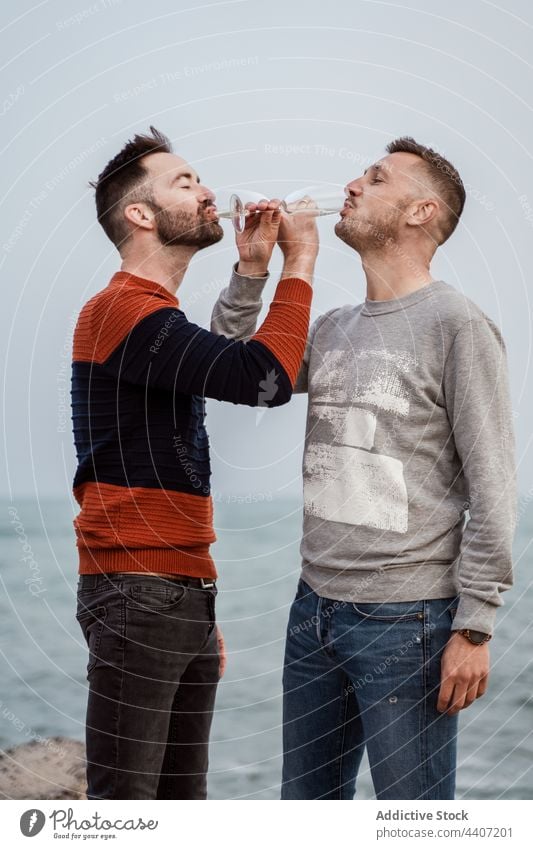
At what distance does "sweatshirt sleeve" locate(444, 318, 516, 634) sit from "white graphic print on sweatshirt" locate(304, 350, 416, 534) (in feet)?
0.42

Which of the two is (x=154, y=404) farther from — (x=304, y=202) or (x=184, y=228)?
(x=304, y=202)

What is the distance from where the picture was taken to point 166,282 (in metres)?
2.51

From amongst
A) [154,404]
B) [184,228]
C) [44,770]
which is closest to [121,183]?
[184,228]

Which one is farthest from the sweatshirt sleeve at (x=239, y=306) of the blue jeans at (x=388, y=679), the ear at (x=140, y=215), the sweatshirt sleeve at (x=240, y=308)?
the blue jeans at (x=388, y=679)

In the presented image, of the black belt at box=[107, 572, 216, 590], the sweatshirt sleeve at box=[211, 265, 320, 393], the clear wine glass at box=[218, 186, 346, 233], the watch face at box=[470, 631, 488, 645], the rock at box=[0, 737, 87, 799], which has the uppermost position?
the clear wine glass at box=[218, 186, 346, 233]

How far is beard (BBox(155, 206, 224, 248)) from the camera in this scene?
2516mm

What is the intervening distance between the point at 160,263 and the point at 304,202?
376mm

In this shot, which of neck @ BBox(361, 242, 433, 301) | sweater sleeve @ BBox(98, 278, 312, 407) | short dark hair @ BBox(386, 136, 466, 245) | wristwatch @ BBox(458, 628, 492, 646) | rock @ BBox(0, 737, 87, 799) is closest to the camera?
wristwatch @ BBox(458, 628, 492, 646)

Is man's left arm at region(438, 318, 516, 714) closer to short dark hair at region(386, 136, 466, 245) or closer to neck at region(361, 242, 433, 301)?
neck at region(361, 242, 433, 301)

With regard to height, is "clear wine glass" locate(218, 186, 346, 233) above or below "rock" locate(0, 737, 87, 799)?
above

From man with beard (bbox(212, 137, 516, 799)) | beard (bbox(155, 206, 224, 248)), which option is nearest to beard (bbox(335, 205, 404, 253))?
man with beard (bbox(212, 137, 516, 799))

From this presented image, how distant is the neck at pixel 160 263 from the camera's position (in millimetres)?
2492

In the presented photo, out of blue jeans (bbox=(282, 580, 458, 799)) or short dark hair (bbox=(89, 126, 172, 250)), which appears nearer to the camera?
blue jeans (bbox=(282, 580, 458, 799))
